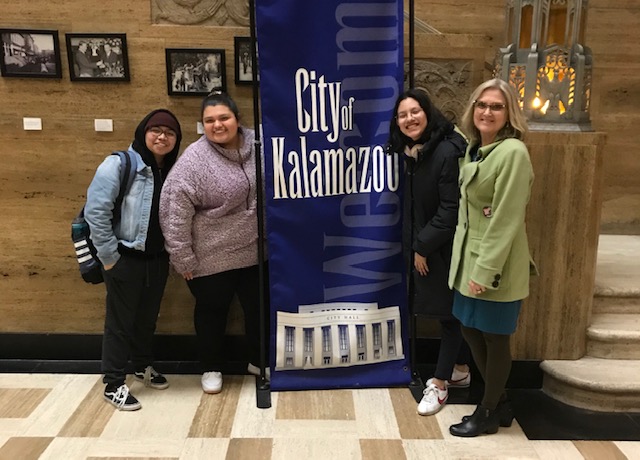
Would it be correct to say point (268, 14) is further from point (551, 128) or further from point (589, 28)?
point (589, 28)

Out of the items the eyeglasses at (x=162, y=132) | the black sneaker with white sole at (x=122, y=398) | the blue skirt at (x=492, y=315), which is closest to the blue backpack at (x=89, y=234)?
the eyeglasses at (x=162, y=132)

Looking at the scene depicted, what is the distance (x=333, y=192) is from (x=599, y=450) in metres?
1.61

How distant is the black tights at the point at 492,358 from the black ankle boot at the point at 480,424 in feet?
0.13

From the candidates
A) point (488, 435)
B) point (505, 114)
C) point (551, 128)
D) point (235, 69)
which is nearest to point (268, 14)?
point (235, 69)

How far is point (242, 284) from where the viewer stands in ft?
9.75

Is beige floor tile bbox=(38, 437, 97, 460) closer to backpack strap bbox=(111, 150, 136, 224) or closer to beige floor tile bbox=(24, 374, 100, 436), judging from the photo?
beige floor tile bbox=(24, 374, 100, 436)

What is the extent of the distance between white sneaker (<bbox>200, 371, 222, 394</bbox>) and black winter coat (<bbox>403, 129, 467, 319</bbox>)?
41.1 inches

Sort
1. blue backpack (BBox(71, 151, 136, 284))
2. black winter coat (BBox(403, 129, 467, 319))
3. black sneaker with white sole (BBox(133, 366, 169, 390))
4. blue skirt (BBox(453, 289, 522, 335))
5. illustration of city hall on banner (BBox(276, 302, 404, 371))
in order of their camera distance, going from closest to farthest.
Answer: blue skirt (BBox(453, 289, 522, 335))
black winter coat (BBox(403, 129, 467, 319))
blue backpack (BBox(71, 151, 136, 284))
illustration of city hall on banner (BBox(276, 302, 404, 371))
black sneaker with white sole (BBox(133, 366, 169, 390))

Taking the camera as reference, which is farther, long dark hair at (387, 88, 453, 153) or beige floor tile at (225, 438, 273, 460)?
long dark hair at (387, 88, 453, 153)

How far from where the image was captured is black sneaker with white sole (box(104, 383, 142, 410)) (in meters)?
2.76

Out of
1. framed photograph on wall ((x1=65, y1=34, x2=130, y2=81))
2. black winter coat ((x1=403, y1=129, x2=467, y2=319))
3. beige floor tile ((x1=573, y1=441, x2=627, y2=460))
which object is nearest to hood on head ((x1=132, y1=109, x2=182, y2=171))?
framed photograph on wall ((x1=65, y1=34, x2=130, y2=81))

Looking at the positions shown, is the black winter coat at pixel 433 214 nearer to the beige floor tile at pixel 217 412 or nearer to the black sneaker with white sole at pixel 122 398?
the beige floor tile at pixel 217 412

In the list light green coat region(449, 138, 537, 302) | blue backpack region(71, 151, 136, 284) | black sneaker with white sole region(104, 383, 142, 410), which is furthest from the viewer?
black sneaker with white sole region(104, 383, 142, 410)

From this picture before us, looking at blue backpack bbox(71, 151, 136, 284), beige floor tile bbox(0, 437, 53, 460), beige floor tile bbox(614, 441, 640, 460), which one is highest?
blue backpack bbox(71, 151, 136, 284)
